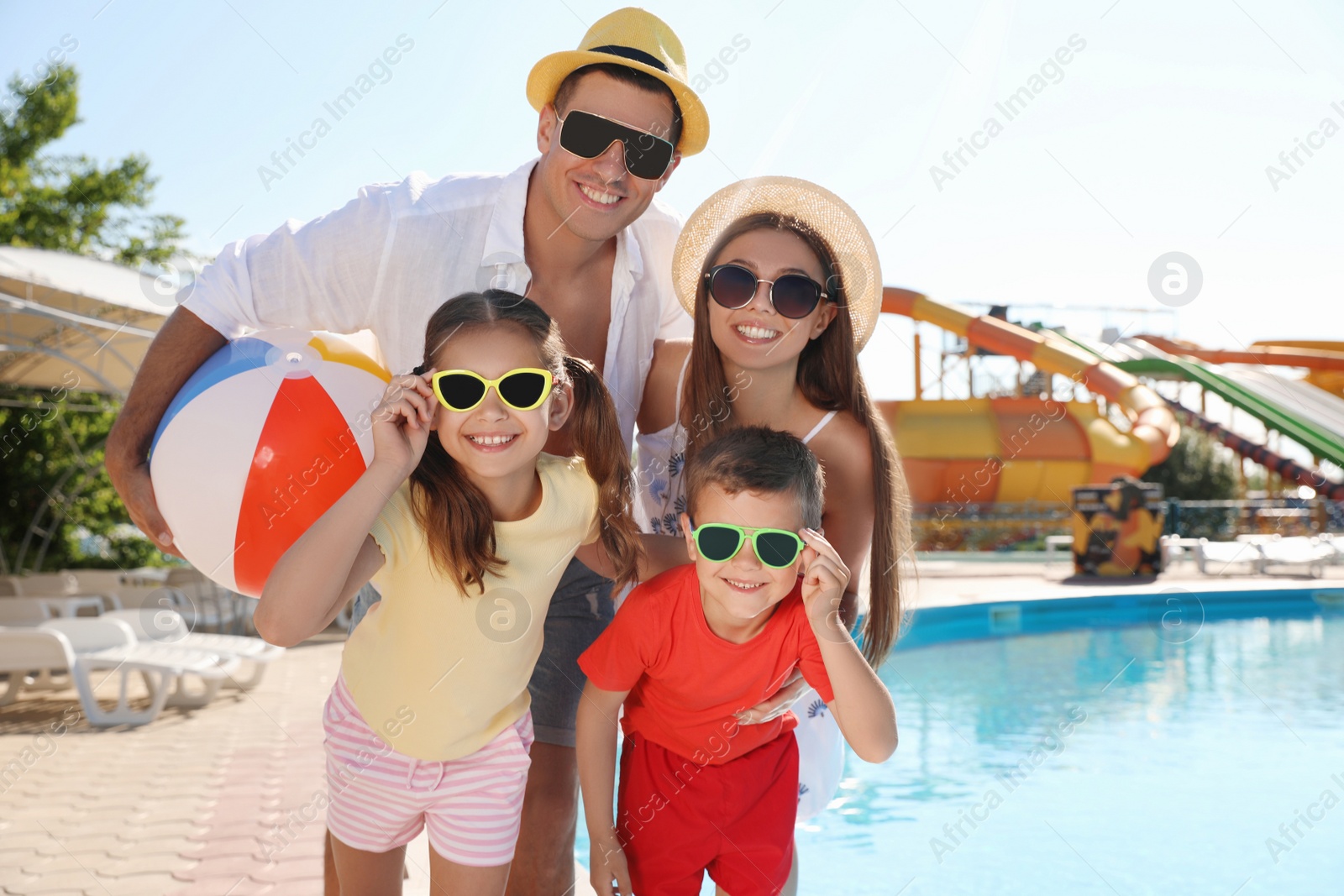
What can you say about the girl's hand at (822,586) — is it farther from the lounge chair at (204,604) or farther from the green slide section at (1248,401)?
the green slide section at (1248,401)

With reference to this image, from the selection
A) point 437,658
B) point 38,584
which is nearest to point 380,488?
point 437,658

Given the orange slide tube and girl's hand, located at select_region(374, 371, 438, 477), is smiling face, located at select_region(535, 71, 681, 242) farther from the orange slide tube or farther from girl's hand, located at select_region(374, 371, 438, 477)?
the orange slide tube

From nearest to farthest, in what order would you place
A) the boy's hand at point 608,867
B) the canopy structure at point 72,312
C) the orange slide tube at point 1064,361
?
the boy's hand at point 608,867 → the canopy structure at point 72,312 → the orange slide tube at point 1064,361

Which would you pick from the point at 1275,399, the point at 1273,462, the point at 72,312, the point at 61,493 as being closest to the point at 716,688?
the point at 72,312

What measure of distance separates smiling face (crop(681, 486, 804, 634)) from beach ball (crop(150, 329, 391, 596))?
91cm

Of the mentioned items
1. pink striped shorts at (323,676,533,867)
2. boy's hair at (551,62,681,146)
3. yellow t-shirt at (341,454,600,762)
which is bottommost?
pink striped shorts at (323,676,533,867)

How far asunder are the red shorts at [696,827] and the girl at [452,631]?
37cm

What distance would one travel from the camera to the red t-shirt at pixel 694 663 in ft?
8.54

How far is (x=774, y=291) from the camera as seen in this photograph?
115 inches

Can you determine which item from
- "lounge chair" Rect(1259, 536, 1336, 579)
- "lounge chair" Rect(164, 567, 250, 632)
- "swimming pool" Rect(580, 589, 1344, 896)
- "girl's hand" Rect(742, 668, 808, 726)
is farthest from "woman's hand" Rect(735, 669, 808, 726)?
"lounge chair" Rect(1259, 536, 1336, 579)

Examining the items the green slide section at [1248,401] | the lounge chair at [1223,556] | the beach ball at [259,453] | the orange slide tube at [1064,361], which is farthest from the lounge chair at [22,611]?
the green slide section at [1248,401]

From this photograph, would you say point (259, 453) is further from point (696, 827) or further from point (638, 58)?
point (638, 58)

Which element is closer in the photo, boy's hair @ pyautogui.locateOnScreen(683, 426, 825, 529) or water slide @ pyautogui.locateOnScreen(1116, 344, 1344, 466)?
boy's hair @ pyautogui.locateOnScreen(683, 426, 825, 529)

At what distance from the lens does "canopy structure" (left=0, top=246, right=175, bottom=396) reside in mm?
8820
